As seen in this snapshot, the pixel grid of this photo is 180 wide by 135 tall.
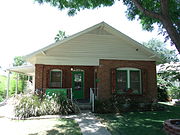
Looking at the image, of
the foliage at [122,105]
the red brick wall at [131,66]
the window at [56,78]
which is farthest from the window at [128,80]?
the window at [56,78]

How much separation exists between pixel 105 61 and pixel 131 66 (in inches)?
79.4

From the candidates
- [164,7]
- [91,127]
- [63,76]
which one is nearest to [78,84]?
[63,76]

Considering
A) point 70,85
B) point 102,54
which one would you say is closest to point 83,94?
point 70,85

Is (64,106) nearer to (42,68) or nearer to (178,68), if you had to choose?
(42,68)

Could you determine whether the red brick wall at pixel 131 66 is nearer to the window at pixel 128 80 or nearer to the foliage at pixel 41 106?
the window at pixel 128 80

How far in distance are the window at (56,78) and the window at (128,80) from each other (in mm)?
4549

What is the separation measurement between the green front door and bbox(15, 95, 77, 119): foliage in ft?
12.3

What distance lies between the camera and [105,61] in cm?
1163

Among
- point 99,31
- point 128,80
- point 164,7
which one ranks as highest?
point 99,31

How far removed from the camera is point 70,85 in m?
13.3

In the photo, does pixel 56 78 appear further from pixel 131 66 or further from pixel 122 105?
pixel 131 66

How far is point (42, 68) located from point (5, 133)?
5.66 meters

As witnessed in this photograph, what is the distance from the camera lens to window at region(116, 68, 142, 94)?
1173 cm

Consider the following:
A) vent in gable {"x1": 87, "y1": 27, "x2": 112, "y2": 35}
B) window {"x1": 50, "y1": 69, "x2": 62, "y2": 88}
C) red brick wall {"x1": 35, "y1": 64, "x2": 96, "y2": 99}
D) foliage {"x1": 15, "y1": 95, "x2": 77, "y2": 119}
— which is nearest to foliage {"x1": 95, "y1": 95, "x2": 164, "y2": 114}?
foliage {"x1": 15, "y1": 95, "x2": 77, "y2": 119}
